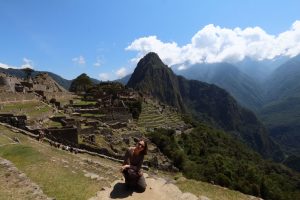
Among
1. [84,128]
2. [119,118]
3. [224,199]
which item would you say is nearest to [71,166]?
[224,199]

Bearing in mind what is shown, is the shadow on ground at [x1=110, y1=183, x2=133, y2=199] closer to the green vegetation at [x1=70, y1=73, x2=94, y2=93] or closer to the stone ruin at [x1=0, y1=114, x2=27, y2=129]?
the stone ruin at [x1=0, y1=114, x2=27, y2=129]

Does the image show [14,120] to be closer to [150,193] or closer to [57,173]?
[57,173]

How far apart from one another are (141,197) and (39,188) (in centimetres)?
479

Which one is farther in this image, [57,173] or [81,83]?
[81,83]

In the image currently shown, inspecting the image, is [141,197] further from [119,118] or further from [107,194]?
[119,118]

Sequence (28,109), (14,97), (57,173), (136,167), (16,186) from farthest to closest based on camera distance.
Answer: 1. (14,97)
2. (28,109)
3. (57,173)
4. (16,186)
5. (136,167)

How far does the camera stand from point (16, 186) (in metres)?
17.4

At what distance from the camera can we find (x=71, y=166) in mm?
21969

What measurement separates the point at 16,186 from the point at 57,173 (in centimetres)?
282

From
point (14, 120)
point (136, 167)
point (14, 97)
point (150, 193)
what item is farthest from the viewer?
point (14, 97)

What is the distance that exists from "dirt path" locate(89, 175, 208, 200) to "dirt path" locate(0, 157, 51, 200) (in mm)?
2553

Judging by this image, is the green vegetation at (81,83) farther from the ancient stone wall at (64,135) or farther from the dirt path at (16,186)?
the dirt path at (16,186)

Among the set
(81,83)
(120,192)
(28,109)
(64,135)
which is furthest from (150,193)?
(81,83)

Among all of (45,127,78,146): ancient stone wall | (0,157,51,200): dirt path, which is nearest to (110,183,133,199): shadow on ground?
(0,157,51,200): dirt path
